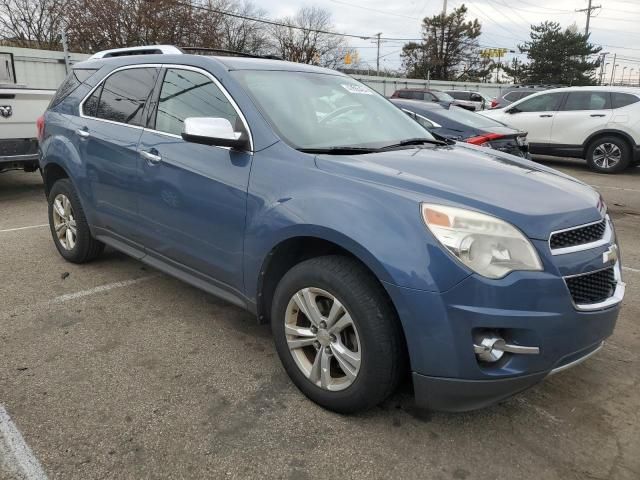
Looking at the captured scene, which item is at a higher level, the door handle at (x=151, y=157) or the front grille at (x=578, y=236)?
the door handle at (x=151, y=157)

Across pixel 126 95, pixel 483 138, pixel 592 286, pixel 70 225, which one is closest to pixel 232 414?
pixel 592 286

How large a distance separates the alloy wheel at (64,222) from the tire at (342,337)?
269 centimetres

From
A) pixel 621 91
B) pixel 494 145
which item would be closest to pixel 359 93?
pixel 494 145

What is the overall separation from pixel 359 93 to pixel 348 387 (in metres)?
2.15

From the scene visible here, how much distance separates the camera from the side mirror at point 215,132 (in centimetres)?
290

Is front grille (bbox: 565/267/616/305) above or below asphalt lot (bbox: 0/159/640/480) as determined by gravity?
above

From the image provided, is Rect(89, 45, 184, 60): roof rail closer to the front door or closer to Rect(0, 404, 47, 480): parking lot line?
the front door

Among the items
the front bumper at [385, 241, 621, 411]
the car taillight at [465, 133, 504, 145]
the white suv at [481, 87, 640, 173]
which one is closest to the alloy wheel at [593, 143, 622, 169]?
the white suv at [481, 87, 640, 173]

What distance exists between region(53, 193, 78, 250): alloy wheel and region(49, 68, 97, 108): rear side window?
0.86 metres

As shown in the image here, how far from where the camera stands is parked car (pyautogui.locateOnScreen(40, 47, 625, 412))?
2207mm

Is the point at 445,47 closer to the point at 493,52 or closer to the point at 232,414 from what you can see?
the point at 493,52

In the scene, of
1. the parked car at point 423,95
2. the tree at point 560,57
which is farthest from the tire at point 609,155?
the tree at point 560,57

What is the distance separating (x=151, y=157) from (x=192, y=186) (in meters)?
0.50

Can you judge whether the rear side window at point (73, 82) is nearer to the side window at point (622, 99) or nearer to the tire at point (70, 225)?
the tire at point (70, 225)
